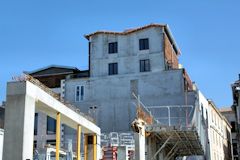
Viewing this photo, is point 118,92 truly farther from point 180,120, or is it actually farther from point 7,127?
point 7,127

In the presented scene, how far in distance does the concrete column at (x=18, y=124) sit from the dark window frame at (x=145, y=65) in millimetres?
35245

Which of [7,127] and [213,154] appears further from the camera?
[213,154]

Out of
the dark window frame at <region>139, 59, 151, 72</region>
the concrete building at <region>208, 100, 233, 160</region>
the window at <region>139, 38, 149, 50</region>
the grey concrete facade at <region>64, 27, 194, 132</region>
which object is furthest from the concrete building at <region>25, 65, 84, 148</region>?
the concrete building at <region>208, 100, 233, 160</region>

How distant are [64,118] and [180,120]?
23.4 meters

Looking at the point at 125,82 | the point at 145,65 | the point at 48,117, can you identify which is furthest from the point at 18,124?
the point at 48,117

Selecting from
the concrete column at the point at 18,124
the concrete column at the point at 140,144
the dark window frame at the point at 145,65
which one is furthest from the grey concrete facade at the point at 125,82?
the concrete column at the point at 18,124

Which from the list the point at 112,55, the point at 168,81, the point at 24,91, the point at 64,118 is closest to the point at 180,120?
the point at 168,81

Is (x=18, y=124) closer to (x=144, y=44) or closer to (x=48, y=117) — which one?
(x=144, y=44)

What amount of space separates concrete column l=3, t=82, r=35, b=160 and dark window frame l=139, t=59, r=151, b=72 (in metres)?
35.2

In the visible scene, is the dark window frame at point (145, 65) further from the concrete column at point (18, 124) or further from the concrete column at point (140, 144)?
the concrete column at point (18, 124)

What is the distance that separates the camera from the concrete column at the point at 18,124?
17.6 metres

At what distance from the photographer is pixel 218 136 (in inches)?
2625

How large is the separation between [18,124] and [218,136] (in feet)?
174

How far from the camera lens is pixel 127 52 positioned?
54281mm
